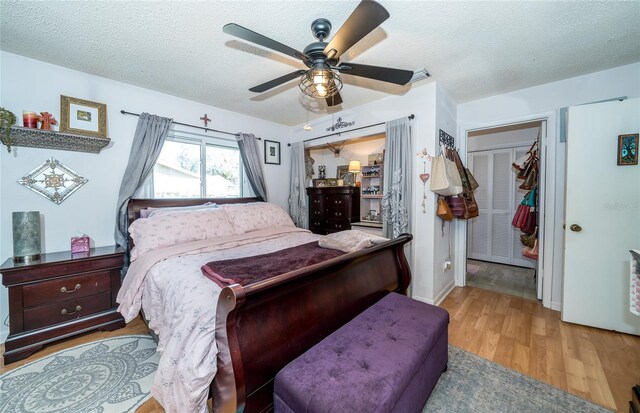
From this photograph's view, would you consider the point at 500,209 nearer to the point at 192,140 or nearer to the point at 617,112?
the point at 617,112

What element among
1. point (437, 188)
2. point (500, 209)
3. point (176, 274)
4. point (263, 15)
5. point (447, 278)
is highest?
point (263, 15)

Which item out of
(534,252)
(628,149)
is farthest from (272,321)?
(534,252)

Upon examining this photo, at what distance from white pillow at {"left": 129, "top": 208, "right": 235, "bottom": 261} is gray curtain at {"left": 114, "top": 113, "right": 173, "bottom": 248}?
1.07 feet

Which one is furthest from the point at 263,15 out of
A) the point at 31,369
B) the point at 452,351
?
the point at 31,369

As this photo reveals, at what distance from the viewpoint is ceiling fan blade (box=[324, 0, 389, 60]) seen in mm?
1218

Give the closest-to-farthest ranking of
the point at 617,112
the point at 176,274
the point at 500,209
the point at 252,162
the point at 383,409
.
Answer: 1. the point at 383,409
2. the point at 176,274
3. the point at 617,112
4. the point at 252,162
5. the point at 500,209

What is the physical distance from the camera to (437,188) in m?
2.77

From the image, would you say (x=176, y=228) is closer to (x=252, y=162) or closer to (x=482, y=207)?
(x=252, y=162)

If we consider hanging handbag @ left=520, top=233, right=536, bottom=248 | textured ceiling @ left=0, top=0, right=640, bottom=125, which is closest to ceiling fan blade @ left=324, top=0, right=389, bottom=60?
textured ceiling @ left=0, top=0, right=640, bottom=125

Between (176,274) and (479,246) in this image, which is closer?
(176,274)

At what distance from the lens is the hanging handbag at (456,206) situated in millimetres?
3088

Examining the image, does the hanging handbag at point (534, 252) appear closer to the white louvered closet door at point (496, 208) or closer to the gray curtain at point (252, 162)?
the white louvered closet door at point (496, 208)

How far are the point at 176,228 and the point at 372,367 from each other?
218cm

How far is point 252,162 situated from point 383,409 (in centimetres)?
346
